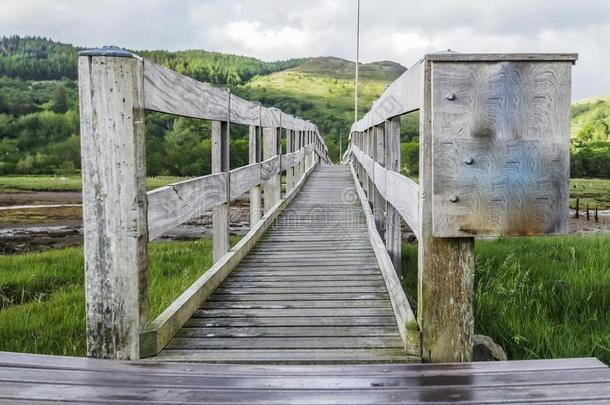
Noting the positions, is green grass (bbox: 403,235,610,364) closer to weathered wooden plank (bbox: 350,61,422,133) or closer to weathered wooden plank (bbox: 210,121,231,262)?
weathered wooden plank (bbox: 350,61,422,133)

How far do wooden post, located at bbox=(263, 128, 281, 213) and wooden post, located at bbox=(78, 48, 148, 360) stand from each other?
17.1ft

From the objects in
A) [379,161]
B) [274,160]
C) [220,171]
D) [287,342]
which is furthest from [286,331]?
[274,160]

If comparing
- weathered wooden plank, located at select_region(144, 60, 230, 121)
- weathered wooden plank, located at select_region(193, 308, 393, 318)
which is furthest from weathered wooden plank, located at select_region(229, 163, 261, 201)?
weathered wooden plank, located at select_region(193, 308, 393, 318)

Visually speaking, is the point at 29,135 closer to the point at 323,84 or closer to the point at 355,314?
the point at 355,314

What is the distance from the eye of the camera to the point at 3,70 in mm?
112438

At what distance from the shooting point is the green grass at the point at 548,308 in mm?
3961

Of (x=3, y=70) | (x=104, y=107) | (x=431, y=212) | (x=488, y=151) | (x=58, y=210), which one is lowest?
(x=58, y=210)

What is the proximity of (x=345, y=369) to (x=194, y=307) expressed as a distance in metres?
1.41

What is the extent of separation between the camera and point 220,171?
459 cm

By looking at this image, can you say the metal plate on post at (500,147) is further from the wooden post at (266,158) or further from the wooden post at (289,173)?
the wooden post at (289,173)

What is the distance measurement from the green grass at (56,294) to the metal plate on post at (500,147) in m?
2.66

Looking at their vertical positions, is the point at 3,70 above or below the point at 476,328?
above

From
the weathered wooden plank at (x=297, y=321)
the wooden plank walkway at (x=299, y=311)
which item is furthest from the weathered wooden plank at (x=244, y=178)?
the weathered wooden plank at (x=297, y=321)

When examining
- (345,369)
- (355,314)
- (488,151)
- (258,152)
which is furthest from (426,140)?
(258,152)
